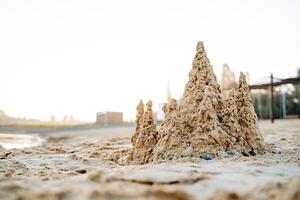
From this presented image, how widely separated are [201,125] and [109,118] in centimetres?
2532

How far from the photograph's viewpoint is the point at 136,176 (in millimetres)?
2820

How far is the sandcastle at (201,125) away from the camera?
4898 millimetres

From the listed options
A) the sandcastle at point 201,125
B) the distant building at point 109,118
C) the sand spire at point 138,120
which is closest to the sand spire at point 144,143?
the sandcastle at point 201,125

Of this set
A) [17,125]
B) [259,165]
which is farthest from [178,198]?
[17,125]

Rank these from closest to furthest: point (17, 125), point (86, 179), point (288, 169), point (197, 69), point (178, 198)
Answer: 1. point (178, 198)
2. point (86, 179)
3. point (288, 169)
4. point (197, 69)
5. point (17, 125)

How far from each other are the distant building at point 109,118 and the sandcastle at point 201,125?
23740 millimetres

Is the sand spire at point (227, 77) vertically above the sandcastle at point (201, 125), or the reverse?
the sand spire at point (227, 77)

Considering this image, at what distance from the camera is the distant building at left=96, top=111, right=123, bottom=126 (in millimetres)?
29494

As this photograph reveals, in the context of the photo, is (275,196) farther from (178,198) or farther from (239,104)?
(239,104)

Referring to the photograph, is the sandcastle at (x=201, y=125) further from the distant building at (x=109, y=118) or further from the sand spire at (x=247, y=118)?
the distant building at (x=109, y=118)

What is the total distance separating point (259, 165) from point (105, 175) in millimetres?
1746

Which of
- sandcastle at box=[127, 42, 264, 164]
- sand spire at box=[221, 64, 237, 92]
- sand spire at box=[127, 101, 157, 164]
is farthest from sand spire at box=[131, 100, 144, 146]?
sand spire at box=[221, 64, 237, 92]

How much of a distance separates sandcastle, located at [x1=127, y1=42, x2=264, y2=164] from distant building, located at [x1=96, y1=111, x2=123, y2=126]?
23740mm

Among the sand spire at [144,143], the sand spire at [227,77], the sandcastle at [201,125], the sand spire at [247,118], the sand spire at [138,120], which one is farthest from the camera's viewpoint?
the sand spire at [227,77]
